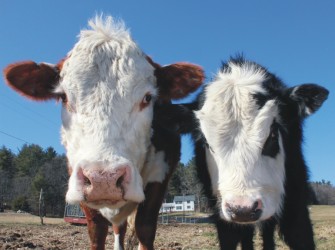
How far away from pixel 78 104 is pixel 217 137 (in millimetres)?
1596

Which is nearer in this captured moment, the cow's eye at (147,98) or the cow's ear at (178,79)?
the cow's eye at (147,98)

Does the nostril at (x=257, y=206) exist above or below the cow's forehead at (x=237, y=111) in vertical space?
below

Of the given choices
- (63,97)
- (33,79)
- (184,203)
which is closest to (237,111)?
(63,97)

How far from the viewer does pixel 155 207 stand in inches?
234

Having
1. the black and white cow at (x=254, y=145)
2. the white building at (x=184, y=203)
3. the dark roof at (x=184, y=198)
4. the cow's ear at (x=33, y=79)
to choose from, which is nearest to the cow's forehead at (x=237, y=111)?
the black and white cow at (x=254, y=145)

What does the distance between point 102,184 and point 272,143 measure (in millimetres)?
2070

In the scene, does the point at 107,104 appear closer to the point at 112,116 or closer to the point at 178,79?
the point at 112,116

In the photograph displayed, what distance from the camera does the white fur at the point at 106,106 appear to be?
4.36 m

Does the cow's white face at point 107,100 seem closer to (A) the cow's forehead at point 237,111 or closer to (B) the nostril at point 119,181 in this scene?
(B) the nostril at point 119,181

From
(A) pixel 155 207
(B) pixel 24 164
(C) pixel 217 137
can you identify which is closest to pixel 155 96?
(C) pixel 217 137

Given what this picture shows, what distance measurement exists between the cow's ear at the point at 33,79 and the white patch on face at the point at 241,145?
6.24 ft

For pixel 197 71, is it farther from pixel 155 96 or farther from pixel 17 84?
pixel 17 84

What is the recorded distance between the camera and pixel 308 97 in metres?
5.32

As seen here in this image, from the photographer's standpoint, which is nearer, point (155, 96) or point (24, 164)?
point (155, 96)
